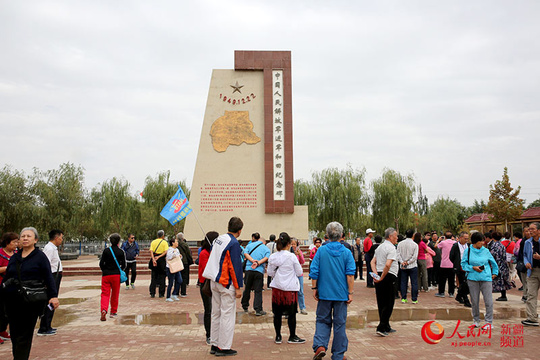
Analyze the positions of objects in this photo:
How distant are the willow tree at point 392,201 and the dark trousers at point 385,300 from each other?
26644 millimetres

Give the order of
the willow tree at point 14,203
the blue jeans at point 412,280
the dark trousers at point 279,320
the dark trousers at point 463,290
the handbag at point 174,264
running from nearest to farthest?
the dark trousers at point 279,320 < the dark trousers at point 463,290 < the blue jeans at point 412,280 < the handbag at point 174,264 < the willow tree at point 14,203

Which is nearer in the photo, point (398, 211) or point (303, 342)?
point (303, 342)

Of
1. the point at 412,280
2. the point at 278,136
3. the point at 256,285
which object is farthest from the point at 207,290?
the point at 278,136

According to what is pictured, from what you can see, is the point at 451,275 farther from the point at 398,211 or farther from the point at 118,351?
the point at 398,211

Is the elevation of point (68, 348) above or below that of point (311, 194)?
below

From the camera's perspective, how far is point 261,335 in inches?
244

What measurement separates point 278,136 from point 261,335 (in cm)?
1199

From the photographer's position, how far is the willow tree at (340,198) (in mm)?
31625

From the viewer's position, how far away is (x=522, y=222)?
31844mm

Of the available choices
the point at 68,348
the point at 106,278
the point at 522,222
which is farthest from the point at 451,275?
the point at 522,222

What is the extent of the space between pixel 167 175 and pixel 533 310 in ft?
103

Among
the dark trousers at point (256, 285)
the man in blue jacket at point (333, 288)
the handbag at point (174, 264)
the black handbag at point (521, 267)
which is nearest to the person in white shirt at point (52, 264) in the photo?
the handbag at point (174, 264)

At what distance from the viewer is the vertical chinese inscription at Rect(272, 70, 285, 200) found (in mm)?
17156

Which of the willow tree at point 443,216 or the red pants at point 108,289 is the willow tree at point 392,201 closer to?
the willow tree at point 443,216
